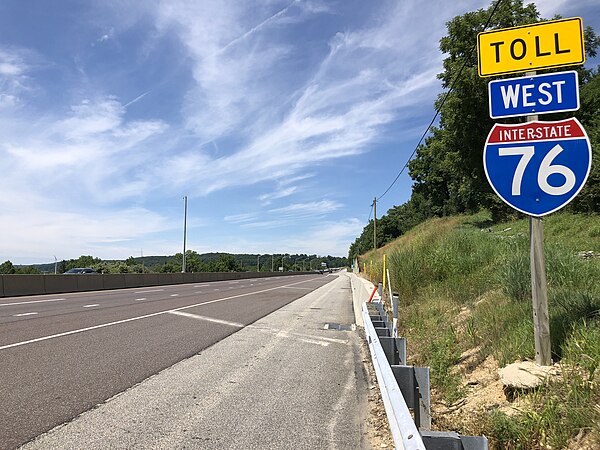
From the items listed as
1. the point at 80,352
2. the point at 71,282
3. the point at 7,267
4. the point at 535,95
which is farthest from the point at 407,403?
the point at 7,267

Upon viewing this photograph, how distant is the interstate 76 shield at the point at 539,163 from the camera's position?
4.03 m

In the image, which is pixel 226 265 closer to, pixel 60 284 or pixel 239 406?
pixel 60 284

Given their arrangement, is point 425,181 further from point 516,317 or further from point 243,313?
point 516,317

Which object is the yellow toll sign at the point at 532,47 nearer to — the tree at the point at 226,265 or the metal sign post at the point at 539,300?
the metal sign post at the point at 539,300

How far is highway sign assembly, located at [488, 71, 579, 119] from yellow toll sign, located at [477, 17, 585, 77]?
0.19 metres

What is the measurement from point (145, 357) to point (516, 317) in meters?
5.73

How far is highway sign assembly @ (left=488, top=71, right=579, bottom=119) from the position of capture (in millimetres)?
4215

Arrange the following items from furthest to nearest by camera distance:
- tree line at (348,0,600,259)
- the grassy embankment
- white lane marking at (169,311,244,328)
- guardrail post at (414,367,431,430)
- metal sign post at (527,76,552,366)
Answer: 1. tree line at (348,0,600,259)
2. white lane marking at (169,311,244,328)
3. metal sign post at (527,76,552,366)
4. guardrail post at (414,367,431,430)
5. the grassy embankment

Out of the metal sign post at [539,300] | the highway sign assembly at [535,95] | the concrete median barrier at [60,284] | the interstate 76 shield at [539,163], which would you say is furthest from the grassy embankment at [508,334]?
the concrete median barrier at [60,284]

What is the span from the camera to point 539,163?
4176 millimetres

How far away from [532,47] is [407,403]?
3.77 metres

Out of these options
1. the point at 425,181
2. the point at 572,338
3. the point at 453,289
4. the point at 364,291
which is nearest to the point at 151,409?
the point at 572,338

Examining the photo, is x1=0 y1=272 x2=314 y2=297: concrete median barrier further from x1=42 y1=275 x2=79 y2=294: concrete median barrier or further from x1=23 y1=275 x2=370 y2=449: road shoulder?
x1=23 y1=275 x2=370 y2=449: road shoulder

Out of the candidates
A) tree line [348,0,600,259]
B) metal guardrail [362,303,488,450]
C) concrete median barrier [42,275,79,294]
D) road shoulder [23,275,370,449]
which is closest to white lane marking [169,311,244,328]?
road shoulder [23,275,370,449]
